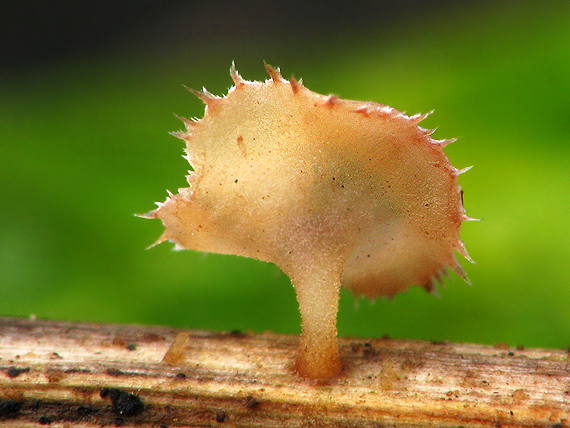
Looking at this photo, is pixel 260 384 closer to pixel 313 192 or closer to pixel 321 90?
pixel 313 192

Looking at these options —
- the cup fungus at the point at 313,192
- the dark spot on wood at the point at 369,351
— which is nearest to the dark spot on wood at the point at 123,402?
the cup fungus at the point at 313,192

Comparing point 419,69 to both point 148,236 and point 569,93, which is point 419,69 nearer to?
point 569,93

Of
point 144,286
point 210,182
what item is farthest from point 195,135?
point 144,286


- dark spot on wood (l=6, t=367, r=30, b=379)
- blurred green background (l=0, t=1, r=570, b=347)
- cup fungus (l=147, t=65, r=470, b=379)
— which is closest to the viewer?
cup fungus (l=147, t=65, r=470, b=379)

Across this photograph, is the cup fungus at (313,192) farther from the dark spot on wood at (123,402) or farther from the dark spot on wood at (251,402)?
the dark spot on wood at (123,402)

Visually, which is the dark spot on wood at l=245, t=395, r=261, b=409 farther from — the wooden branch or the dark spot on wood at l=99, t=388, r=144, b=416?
the dark spot on wood at l=99, t=388, r=144, b=416

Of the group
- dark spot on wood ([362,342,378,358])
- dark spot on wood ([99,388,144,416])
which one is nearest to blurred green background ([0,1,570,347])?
dark spot on wood ([362,342,378,358])
